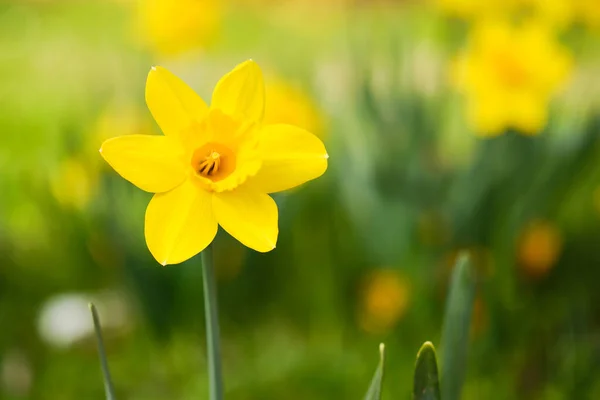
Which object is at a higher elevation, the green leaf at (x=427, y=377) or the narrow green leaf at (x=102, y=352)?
the narrow green leaf at (x=102, y=352)

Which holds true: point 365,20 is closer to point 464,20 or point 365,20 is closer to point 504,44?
point 464,20

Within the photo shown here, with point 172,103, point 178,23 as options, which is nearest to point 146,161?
point 172,103

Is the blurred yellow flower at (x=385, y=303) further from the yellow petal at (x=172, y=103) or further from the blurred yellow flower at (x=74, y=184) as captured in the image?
the yellow petal at (x=172, y=103)

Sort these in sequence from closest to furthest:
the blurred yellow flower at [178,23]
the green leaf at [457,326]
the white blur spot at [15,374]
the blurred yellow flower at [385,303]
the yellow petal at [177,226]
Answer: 1. the yellow petal at [177,226]
2. the green leaf at [457,326]
3. the white blur spot at [15,374]
4. the blurred yellow flower at [385,303]
5. the blurred yellow flower at [178,23]

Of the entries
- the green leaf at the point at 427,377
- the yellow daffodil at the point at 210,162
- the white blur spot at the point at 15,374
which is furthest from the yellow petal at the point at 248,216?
the white blur spot at the point at 15,374

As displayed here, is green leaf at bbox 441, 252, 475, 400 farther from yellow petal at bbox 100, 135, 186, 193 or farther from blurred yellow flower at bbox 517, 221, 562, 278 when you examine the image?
blurred yellow flower at bbox 517, 221, 562, 278

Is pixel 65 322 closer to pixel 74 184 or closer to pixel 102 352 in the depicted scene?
pixel 74 184

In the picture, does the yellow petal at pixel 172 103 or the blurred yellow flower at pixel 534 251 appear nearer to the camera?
the yellow petal at pixel 172 103
